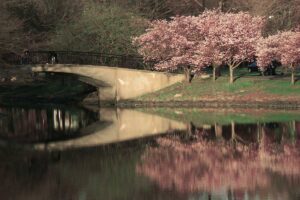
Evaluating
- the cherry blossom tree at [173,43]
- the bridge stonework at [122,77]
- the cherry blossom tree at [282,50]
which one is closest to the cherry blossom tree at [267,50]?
the cherry blossom tree at [282,50]

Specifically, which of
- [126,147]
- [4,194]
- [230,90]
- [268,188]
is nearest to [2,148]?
[126,147]

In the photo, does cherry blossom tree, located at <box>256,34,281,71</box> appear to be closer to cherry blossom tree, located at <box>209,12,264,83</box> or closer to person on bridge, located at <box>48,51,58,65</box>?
cherry blossom tree, located at <box>209,12,264,83</box>

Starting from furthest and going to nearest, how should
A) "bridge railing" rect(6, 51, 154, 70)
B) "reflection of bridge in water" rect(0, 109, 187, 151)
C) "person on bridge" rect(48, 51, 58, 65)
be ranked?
1. "bridge railing" rect(6, 51, 154, 70)
2. "person on bridge" rect(48, 51, 58, 65)
3. "reflection of bridge in water" rect(0, 109, 187, 151)

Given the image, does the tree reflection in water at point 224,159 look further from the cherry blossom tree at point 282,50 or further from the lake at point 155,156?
the cherry blossom tree at point 282,50

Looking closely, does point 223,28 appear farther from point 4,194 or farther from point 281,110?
point 4,194

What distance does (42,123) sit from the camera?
47812mm

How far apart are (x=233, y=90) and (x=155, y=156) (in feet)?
94.4

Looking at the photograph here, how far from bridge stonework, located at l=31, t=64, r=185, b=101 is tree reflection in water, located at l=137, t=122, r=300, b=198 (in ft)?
77.3

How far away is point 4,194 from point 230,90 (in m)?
Result: 37.7

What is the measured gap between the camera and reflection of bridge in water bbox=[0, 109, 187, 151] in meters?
34.3

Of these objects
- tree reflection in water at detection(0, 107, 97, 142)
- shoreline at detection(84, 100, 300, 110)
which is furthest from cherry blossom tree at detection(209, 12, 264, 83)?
tree reflection in water at detection(0, 107, 97, 142)

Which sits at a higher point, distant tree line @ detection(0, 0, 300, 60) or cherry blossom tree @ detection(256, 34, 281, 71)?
distant tree line @ detection(0, 0, 300, 60)

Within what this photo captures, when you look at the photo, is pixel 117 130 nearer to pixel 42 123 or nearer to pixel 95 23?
pixel 42 123

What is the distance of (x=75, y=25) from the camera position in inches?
2566
